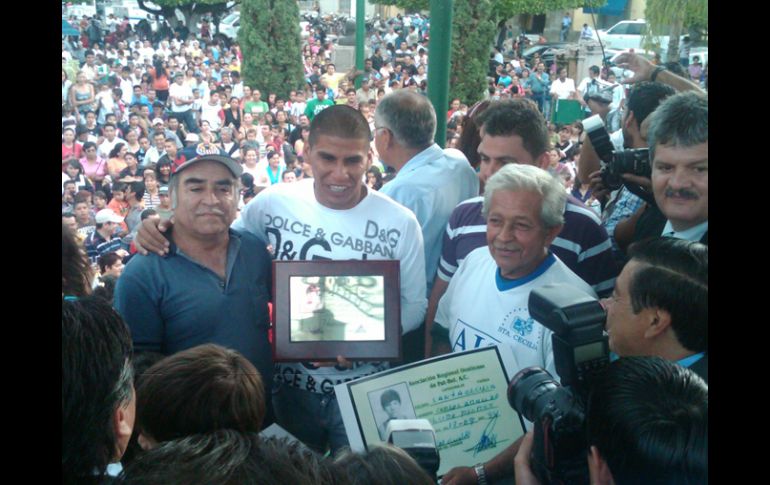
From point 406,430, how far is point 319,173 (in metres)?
1.30

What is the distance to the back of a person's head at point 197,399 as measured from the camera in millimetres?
1572

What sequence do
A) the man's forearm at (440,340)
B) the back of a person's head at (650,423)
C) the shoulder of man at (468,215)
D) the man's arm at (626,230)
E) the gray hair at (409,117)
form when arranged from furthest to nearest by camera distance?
1. the gray hair at (409,117)
2. the man's arm at (626,230)
3. the shoulder of man at (468,215)
4. the man's forearm at (440,340)
5. the back of a person's head at (650,423)

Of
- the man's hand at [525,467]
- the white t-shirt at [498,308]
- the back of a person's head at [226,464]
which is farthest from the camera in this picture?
the white t-shirt at [498,308]

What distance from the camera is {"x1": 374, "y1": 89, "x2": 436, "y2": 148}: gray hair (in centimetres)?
331

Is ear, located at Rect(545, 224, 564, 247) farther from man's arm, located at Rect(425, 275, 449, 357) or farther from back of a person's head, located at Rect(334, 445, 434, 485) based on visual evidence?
back of a person's head, located at Rect(334, 445, 434, 485)

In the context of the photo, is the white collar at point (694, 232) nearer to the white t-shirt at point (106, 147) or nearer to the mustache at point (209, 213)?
the mustache at point (209, 213)

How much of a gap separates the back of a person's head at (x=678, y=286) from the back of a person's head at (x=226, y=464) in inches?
35.9

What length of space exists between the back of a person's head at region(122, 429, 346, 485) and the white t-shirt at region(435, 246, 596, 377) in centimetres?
107

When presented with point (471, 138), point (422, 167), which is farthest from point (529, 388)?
point (471, 138)

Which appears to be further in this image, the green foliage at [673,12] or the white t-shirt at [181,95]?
the white t-shirt at [181,95]

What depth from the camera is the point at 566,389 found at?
5.22 ft

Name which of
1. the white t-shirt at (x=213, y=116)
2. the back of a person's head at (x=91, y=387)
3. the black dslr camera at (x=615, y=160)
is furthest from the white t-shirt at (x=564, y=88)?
the back of a person's head at (x=91, y=387)

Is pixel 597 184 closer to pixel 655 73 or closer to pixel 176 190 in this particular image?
pixel 655 73

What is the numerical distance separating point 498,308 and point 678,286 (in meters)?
0.66
